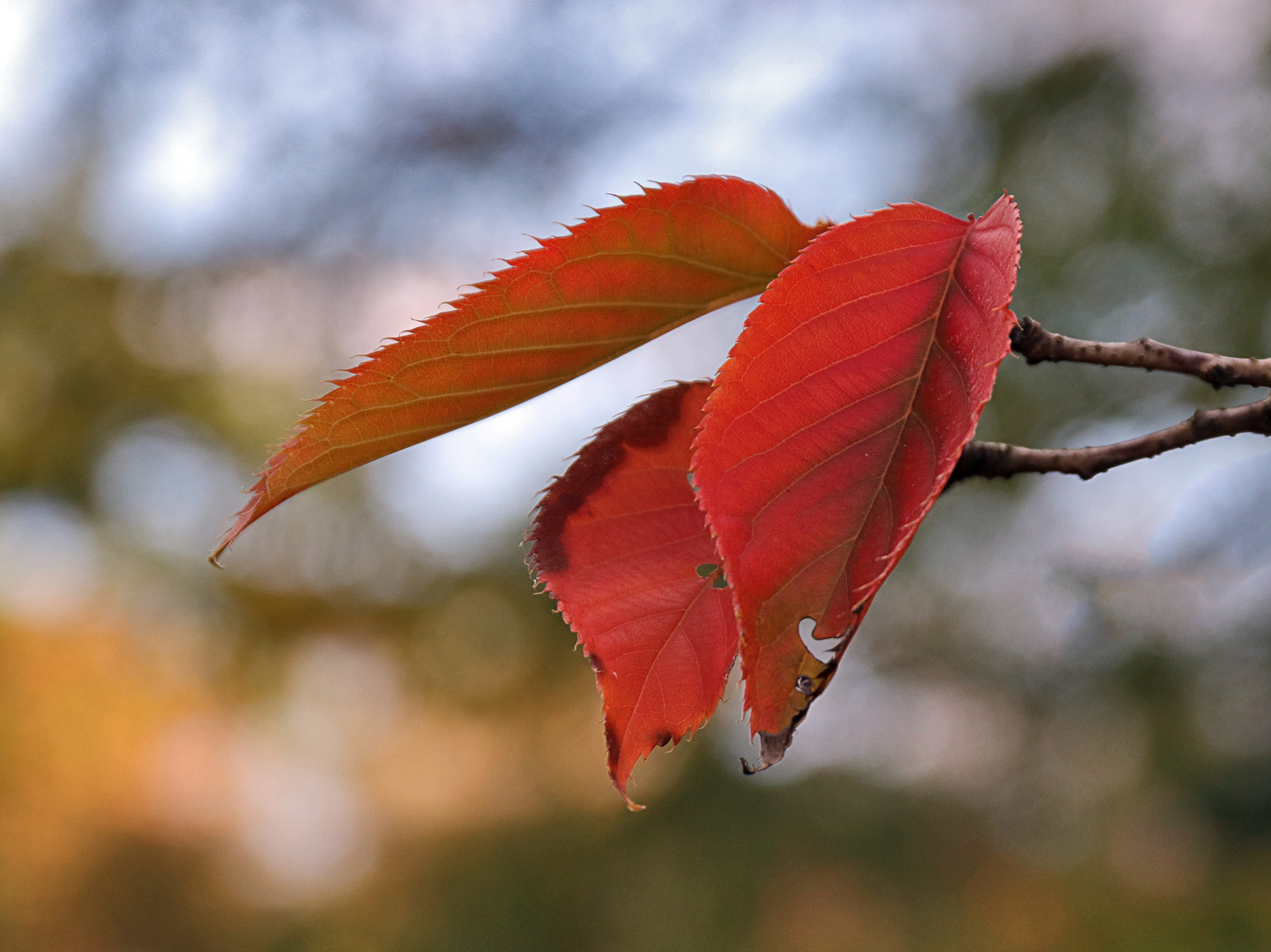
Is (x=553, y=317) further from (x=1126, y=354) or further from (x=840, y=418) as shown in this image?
(x=1126, y=354)

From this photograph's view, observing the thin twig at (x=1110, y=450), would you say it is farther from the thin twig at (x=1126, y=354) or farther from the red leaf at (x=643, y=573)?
the red leaf at (x=643, y=573)

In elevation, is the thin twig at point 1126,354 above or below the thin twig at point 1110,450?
above

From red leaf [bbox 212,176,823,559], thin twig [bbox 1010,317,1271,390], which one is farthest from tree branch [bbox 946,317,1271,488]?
red leaf [bbox 212,176,823,559]

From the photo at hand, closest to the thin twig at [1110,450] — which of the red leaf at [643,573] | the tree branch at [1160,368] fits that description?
the tree branch at [1160,368]

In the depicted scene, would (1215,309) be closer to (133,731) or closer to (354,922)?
(354,922)

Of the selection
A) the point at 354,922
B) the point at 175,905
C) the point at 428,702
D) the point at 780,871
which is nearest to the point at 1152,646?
the point at 780,871

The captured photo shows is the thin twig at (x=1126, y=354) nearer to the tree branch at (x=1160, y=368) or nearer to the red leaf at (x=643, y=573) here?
the tree branch at (x=1160, y=368)

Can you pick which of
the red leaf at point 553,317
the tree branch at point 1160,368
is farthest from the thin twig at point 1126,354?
the red leaf at point 553,317
